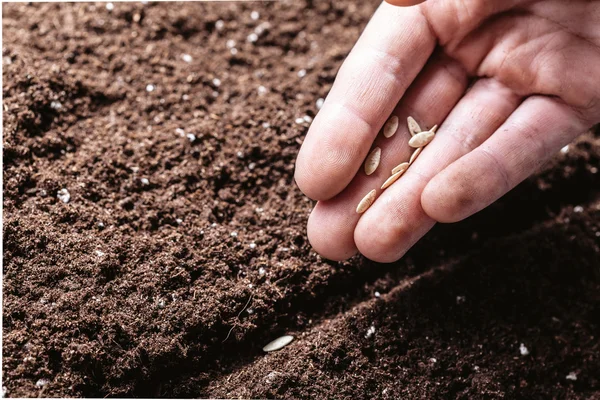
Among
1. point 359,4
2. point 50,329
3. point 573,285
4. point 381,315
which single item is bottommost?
point 50,329

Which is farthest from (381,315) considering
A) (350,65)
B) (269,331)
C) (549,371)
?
(350,65)

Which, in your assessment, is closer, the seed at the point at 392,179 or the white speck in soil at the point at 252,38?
the seed at the point at 392,179

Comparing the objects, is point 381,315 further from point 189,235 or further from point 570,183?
point 570,183

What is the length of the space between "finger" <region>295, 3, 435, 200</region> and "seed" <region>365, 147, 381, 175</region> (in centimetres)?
6

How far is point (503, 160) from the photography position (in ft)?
5.81

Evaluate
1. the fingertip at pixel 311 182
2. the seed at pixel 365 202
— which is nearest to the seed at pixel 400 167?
the seed at pixel 365 202

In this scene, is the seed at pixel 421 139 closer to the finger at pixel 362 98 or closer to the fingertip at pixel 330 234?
the finger at pixel 362 98

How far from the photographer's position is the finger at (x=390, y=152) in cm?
183

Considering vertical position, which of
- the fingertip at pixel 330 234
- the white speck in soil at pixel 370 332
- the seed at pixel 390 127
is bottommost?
the white speck in soil at pixel 370 332

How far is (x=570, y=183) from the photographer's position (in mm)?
2361

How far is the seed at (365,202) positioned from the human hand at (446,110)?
2 cm

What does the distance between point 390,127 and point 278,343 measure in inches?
31.9

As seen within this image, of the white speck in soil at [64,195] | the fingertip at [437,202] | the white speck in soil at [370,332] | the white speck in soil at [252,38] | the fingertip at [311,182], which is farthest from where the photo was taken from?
the white speck in soil at [252,38]

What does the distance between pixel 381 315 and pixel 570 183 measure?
1.04 metres
